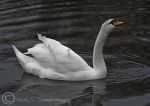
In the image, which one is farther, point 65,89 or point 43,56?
point 43,56

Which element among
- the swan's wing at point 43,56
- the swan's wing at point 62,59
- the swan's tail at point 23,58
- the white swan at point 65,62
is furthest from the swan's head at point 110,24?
the swan's tail at point 23,58

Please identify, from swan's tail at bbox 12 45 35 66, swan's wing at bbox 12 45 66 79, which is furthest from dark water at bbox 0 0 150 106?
swan's tail at bbox 12 45 35 66

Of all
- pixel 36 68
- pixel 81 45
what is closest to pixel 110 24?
pixel 36 68

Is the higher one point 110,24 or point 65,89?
point 110,24

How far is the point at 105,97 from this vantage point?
11836 mm

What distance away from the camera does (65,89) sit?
12297mm

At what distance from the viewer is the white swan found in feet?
40.8

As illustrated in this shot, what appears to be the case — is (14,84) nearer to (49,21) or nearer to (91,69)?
(91,69)

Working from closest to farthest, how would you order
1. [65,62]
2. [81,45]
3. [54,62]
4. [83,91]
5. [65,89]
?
1. [83,91]
2. [65,89]
3. [65,62]
4. [54,62]
5. [81,45]

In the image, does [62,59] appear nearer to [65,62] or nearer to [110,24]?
[65,62]

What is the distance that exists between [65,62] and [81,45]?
108 inches

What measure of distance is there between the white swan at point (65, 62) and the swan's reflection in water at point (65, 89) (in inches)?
5.8

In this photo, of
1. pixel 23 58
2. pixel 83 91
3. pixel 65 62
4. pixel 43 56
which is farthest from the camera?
pixel 23 58

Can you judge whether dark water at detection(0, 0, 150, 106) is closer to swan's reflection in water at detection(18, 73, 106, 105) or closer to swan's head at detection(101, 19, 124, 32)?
swan's reflection in water at detection(18, 73, 106, 105)
